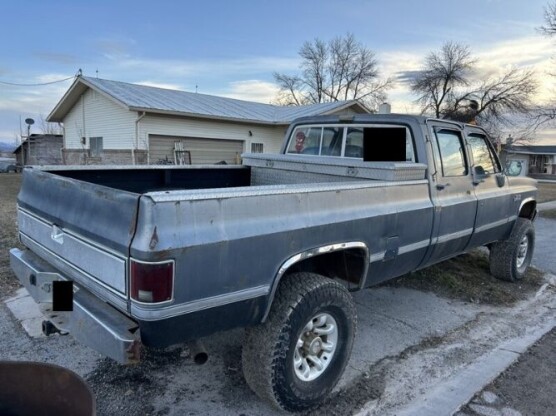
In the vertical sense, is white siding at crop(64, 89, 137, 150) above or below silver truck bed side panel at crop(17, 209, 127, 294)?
above

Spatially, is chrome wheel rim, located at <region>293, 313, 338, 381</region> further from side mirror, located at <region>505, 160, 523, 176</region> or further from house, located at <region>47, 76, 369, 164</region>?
house, located at <region>47, 76, 369, 164</region>

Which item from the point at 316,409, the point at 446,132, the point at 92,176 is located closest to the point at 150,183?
the point at 92,176

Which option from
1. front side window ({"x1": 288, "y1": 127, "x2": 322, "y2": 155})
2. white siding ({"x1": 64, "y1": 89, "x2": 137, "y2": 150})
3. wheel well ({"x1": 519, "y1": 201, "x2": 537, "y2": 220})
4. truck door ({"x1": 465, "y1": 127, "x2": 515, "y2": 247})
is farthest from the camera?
white siding ({"x1": 64, "y1": 89, "x2": 137, "y2": 150})

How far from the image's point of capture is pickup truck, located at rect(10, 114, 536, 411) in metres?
2.14

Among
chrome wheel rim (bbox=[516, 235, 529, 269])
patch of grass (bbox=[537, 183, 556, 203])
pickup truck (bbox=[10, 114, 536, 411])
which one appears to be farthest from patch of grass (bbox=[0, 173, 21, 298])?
patch of grass (bbox=[537, 183, 556, 203])

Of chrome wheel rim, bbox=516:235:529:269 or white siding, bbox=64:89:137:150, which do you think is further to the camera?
white siding, bbox=64:89:137:150

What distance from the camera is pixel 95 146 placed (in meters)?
19.2

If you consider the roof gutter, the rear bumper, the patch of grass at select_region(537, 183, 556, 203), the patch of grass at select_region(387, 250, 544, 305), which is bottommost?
the patch of grass at select_region(387, 250, 544, 305)

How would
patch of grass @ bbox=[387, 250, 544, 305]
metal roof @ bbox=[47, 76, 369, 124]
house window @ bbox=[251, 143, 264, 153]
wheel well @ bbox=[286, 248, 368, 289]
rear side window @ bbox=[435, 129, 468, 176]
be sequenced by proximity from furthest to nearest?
house window @ bbox=[251, 143, 264, 153], metal roof @ bbox=[47, 76, 369, 124], patch of grass @ bbox=[387, 250, 544, 305], rear side window @ bbox=[435, 129, 468, 176], wheel well @ bbox=[286, 248, 368, 289]

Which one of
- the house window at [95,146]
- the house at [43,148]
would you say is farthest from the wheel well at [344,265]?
the house at [43,148]

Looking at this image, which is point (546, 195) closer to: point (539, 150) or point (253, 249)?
point (253, 249)

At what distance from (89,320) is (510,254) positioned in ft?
17.1

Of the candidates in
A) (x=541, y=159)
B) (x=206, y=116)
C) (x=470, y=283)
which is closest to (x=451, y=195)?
(x=470, y=283)

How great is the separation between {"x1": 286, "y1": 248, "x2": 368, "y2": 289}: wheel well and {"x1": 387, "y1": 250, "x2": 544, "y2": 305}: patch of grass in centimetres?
232
